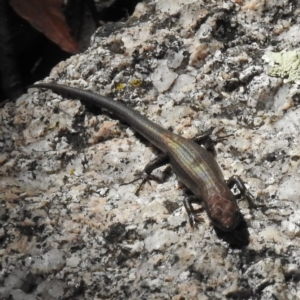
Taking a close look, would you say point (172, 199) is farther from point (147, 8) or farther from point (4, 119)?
point (147, 8)

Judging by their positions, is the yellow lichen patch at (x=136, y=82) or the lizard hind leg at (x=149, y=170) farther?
the yellow lichen patch at (x=136, y=82)

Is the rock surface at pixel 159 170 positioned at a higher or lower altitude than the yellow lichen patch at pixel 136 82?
lower

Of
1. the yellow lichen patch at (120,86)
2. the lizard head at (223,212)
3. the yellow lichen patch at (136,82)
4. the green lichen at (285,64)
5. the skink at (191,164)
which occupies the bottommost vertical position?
the lizard head at (223,212)

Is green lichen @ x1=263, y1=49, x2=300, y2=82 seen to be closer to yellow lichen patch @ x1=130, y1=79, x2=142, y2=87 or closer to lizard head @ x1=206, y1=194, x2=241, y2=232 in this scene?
yellow lichen patch @ x1=130, y1=79, x2=142, y2=87

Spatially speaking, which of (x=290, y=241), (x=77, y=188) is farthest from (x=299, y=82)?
(x=77, y=188)

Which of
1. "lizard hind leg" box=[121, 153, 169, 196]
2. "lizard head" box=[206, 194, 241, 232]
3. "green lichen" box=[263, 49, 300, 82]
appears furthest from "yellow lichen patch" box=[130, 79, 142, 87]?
"lizard head" box=[206, 194, 241, 232]

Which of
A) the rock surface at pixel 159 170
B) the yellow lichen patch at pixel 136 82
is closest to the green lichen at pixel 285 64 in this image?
the rock surface at pixel 159 170

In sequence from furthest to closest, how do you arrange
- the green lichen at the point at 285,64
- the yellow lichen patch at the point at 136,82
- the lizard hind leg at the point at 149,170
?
the yellow lichen patch at the point at 136,82, the green lichen at the point at 285,64, the lizard hind leg at the point at 149,170

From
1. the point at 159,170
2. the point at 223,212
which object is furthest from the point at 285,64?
the point at 223,212

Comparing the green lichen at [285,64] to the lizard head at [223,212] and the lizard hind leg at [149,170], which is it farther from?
the lizard head at [223,212]
